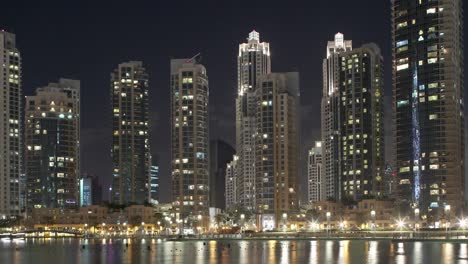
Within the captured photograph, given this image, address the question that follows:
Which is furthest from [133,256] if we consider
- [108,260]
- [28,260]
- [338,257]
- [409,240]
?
[409,240]

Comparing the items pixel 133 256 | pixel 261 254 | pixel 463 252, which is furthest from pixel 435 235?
pixel 133 256

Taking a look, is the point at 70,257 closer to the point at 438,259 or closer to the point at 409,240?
the point at 438,259

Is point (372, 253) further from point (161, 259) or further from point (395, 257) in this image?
point (161, 259)

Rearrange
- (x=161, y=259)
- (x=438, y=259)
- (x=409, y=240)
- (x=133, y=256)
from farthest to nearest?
(x=409, y=240)
(x=133, y=256)
(x=161, y=259)
(x=438, y=259)

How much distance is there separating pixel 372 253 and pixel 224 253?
26.3 m

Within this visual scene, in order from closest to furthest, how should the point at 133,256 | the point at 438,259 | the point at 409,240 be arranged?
the point at 438,259 → the point at 133,256 → the point at 409,240

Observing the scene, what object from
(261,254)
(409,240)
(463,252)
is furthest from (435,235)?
(261,254)

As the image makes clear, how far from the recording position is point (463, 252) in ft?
419

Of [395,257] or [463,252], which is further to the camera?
[463,252]

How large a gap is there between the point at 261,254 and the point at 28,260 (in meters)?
38.5

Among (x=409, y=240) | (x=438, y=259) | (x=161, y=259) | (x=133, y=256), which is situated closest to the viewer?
(x=438, y=259)

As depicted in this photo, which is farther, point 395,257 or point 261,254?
point 261,254

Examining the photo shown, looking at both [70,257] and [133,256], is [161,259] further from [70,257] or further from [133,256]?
[70,257]

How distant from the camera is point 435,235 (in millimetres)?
185125
